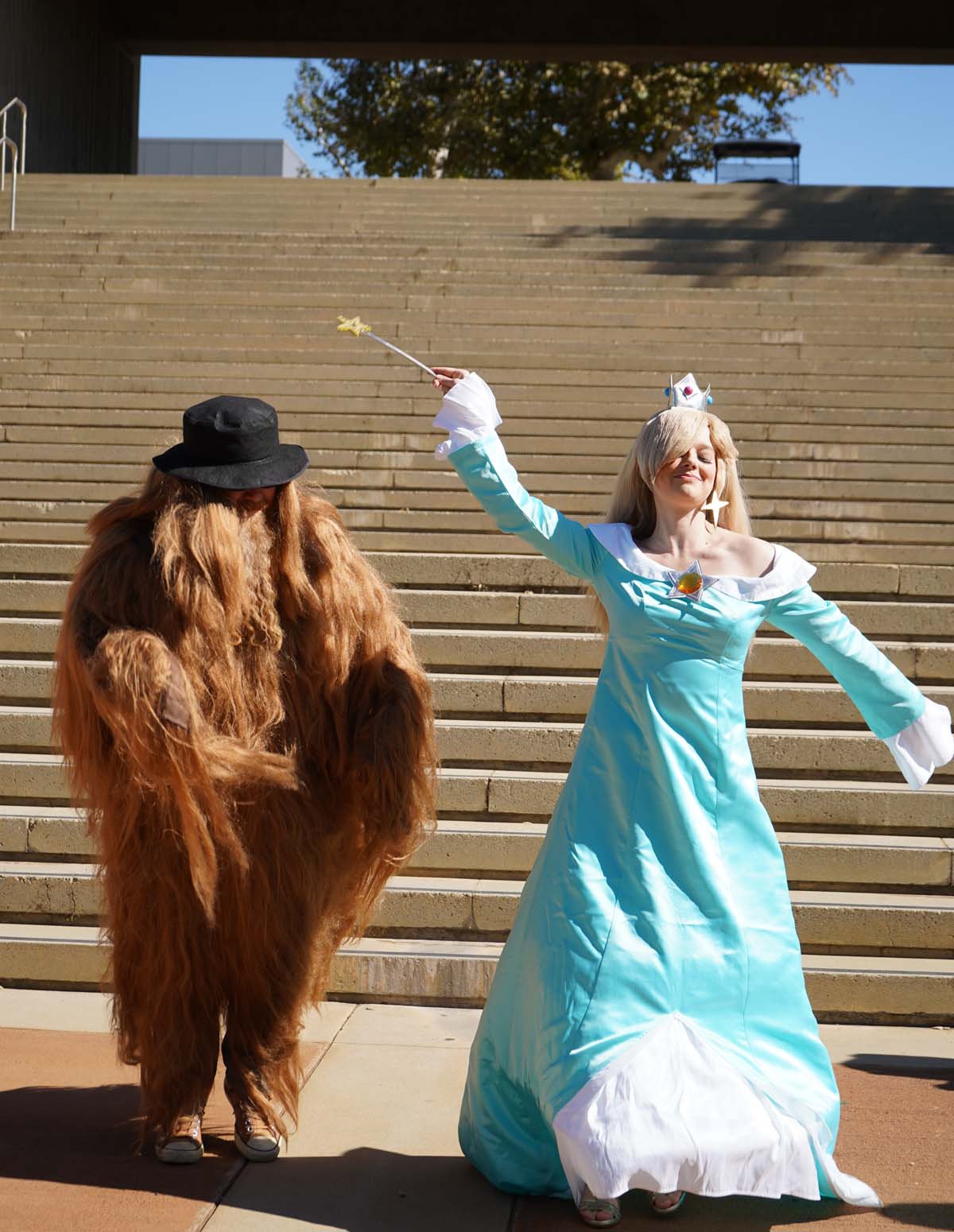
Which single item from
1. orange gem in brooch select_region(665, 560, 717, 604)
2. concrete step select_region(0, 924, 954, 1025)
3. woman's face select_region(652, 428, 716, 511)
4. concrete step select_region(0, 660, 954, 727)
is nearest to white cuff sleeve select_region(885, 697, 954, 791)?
orange gem in brooch select_region(665, 560, 717, 604)

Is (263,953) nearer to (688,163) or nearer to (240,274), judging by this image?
(240,274)

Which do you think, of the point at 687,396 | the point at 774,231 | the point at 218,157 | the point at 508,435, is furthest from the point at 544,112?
the point at 687,396

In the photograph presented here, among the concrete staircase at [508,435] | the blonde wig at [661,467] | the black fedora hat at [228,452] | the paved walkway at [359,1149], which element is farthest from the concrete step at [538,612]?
the black fedora hat at [228,452]

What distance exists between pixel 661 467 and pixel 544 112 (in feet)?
93.8

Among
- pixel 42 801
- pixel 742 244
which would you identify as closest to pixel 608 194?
pixel 742 244

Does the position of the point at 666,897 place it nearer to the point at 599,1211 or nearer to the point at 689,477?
the point at 599,1211

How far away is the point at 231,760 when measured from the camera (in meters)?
3.22

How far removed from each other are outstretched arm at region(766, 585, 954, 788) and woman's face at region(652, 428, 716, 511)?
1.20 ft

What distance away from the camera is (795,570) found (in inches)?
131

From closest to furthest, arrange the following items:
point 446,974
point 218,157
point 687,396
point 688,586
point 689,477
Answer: point 688,586
point 689,477
point 687,396
point 446,974
point 218,157

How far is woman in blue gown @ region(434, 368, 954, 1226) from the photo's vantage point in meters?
2.89

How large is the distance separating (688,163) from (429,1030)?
102 ft

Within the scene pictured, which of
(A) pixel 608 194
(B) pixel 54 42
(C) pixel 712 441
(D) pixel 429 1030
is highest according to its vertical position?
(B) pixel 54 42

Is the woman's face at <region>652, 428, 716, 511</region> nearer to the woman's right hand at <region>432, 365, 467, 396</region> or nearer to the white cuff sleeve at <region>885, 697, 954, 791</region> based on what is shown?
the woman's right hand at <region>432, 365, 467, 396</region>
